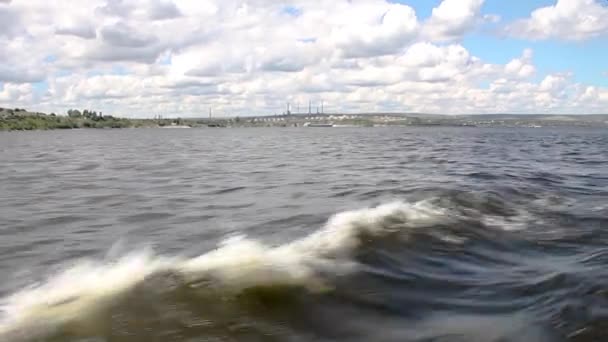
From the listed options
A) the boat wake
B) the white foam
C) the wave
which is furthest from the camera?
the white foam

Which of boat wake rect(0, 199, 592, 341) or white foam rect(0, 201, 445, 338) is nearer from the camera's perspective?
boat wake rect(0, 199, 592, 341)

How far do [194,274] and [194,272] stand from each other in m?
0.14

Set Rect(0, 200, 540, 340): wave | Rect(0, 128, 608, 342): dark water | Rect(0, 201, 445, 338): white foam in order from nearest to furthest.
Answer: Rect(0, 128, 608, 342): dark water, Rect(0, 200, 540, 340): wave, Rect(0, 201, 445, 338): white foam

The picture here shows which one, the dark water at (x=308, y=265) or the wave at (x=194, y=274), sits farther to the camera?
the wave at (x=194, y=274)

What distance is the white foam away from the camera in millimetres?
8328

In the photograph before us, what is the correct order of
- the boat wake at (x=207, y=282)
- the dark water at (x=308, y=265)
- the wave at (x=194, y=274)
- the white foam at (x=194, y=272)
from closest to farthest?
the dark water at (x=308, y=265)
the boat wake at (x=207, y=282)
the wave at (x=194, y=274)
the white foam at (x=194, y=272)

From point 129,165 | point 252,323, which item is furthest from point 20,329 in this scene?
point 129,165

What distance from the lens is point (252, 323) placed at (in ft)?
25.3

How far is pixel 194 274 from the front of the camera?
9992mm

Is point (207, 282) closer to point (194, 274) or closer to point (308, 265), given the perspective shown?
point (194, 274)

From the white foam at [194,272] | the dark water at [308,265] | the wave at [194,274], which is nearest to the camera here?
the dark water at [308,265]

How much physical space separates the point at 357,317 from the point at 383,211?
8292mm

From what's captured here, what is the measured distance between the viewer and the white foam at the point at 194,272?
8328 mm

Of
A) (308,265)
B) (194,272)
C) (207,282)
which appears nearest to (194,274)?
(194,272)
